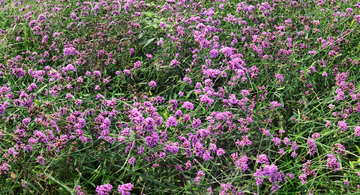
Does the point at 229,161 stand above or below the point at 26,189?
below

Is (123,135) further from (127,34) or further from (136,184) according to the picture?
(127,34)

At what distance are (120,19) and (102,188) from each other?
3.23 meters

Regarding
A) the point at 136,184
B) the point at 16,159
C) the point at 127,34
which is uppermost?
the point at 127,34

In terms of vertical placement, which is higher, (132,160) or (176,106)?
(176,106)

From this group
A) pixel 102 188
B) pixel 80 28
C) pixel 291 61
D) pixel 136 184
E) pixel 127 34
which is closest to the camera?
pixel 102 188

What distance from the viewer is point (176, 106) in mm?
2678

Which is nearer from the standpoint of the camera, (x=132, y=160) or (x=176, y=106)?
(x=132, y=160)

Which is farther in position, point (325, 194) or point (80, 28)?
point (80, 28)

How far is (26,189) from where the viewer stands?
2.16m

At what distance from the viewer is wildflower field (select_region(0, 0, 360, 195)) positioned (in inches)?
89.0

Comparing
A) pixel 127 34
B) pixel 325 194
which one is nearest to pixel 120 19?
pixel 127 34

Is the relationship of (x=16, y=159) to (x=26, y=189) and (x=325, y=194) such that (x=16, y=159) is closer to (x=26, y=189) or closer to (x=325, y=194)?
(x=26, y=189)

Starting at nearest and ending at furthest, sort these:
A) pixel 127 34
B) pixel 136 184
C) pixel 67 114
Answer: pixel 136 184
pixel 67 114
pixel 127 34

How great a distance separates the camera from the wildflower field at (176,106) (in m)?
2.26
